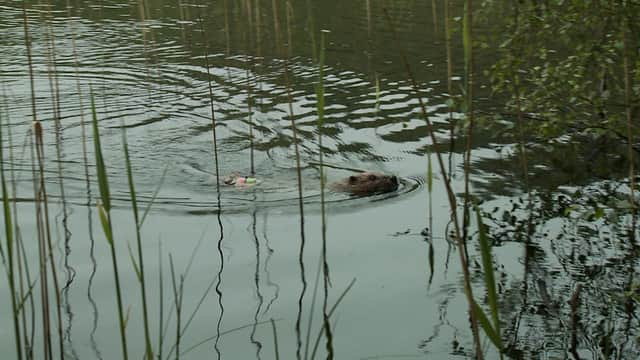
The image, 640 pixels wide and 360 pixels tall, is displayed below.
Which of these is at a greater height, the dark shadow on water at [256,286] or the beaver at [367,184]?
the beaver at [367,184]

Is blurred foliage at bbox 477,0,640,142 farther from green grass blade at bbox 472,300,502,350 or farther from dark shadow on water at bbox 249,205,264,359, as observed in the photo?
green grass blade at bbox 472,300,502,350

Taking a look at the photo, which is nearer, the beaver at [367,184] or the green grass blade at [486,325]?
the green grass blade at [486,325]

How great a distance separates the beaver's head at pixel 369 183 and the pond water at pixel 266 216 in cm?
8

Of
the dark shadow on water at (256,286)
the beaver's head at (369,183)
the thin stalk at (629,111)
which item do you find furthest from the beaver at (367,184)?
the thin stalk at (629,111)

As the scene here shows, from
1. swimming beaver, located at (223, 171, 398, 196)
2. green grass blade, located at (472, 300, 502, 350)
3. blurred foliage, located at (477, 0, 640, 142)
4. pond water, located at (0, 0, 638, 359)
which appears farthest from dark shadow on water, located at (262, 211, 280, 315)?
green grass blade, located at (472, 300, 502, 350)

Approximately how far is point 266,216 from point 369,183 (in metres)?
0.88

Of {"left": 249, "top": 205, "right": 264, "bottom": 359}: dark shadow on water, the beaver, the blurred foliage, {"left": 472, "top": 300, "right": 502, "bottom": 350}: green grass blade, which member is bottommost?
{"left": 249, "top": 205, "right": 264, "bottom": 359}: dark shadow on water

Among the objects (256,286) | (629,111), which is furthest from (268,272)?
(629,111)

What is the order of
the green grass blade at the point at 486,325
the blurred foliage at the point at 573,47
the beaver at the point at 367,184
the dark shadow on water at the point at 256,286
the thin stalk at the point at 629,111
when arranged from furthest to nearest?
1. the beaver at the point at 367,184
2. the blurred foliage at the point at 573,47
3. the thin stalk at the point at 629,111
4. the dark shadow on water at the point at 256,286
5. the green grass blade at the point at 486,325

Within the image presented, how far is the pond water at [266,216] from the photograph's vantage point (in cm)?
451

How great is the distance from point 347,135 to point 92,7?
26.2ft

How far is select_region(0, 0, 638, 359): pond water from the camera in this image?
14.8 feet

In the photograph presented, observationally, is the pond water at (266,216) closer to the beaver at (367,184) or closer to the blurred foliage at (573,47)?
the beaver at (367,184)

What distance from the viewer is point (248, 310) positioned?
15.5 ft
